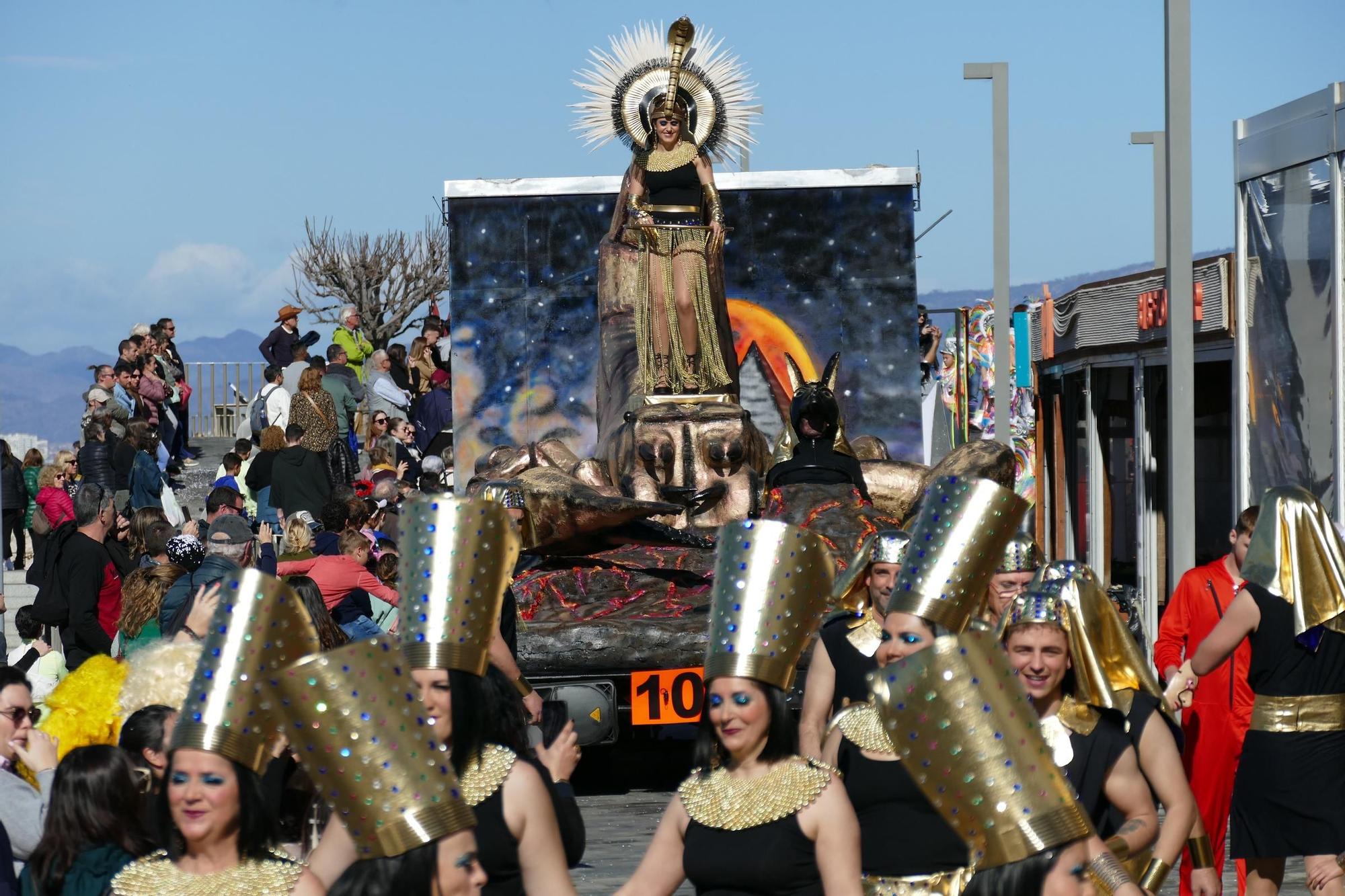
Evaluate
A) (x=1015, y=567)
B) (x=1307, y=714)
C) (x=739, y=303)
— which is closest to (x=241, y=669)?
(x=1015, y=567)

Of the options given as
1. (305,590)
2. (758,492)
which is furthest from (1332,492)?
(305,590)

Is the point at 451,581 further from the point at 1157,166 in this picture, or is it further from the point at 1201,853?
the point at 1157,166

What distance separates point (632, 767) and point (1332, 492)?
162 inches

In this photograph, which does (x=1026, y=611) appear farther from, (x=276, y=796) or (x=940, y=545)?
(x=276, y=796)

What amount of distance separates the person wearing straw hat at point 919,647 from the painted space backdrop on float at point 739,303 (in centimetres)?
1274

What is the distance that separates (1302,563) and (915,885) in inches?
94.7

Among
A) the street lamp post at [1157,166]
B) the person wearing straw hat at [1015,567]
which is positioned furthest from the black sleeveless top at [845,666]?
the street lamp post at [1157,166]

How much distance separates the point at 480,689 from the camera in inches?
177

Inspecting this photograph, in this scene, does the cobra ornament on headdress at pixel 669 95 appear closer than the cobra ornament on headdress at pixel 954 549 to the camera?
No

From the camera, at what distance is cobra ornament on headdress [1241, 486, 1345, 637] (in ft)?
21.7

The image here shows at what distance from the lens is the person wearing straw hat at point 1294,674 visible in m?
6.65

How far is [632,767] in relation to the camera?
40.5 feet

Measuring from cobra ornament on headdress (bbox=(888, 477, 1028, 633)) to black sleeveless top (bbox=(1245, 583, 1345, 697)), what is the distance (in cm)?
188

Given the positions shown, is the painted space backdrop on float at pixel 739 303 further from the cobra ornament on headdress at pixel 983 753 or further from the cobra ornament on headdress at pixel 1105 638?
the cobra ornament on headdress at pixel 983 753
